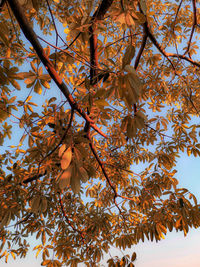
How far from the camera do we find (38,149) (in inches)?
69.1

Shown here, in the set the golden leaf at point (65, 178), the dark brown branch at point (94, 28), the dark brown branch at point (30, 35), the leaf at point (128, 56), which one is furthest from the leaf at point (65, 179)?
the dark brown branch at point (94, 28)

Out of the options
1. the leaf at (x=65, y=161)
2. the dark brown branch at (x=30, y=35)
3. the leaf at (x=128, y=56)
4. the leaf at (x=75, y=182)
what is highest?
the dark brown branch at (x=30, y=35)

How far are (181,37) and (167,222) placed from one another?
3.35 meters

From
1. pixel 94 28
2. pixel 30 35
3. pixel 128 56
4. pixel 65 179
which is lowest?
pixel 65 179

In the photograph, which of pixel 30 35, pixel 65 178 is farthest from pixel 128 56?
pixel 65 178

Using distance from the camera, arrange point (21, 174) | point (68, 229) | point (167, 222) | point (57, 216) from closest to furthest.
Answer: point (167, 222) < point (21, 174) < point (68, 229) < point (57, 216)

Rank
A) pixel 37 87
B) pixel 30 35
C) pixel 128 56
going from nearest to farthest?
pixel 128 56, pixel 30 35, pixel 37 87

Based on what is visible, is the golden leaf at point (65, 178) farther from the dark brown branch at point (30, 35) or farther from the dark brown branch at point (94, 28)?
the dark brown branch at point (94, 28)

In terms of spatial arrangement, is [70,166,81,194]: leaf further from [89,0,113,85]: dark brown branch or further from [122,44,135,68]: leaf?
[89,0,113,85]: dark brown branch

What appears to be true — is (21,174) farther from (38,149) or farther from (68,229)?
(68,229)

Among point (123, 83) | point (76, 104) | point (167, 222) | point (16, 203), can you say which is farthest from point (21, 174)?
point (123, 83)

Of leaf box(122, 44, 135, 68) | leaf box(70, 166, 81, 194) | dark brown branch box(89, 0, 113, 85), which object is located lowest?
leaf box(70, 166, 81, 194)

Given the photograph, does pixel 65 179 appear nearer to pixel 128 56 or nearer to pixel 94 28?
pixel 128 56

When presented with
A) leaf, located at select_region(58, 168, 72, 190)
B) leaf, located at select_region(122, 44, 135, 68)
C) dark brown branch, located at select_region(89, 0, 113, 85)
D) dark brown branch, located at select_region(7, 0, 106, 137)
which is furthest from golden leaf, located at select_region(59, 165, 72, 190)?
dark brown branch, located at select_region(89, 0, 113, 85)
